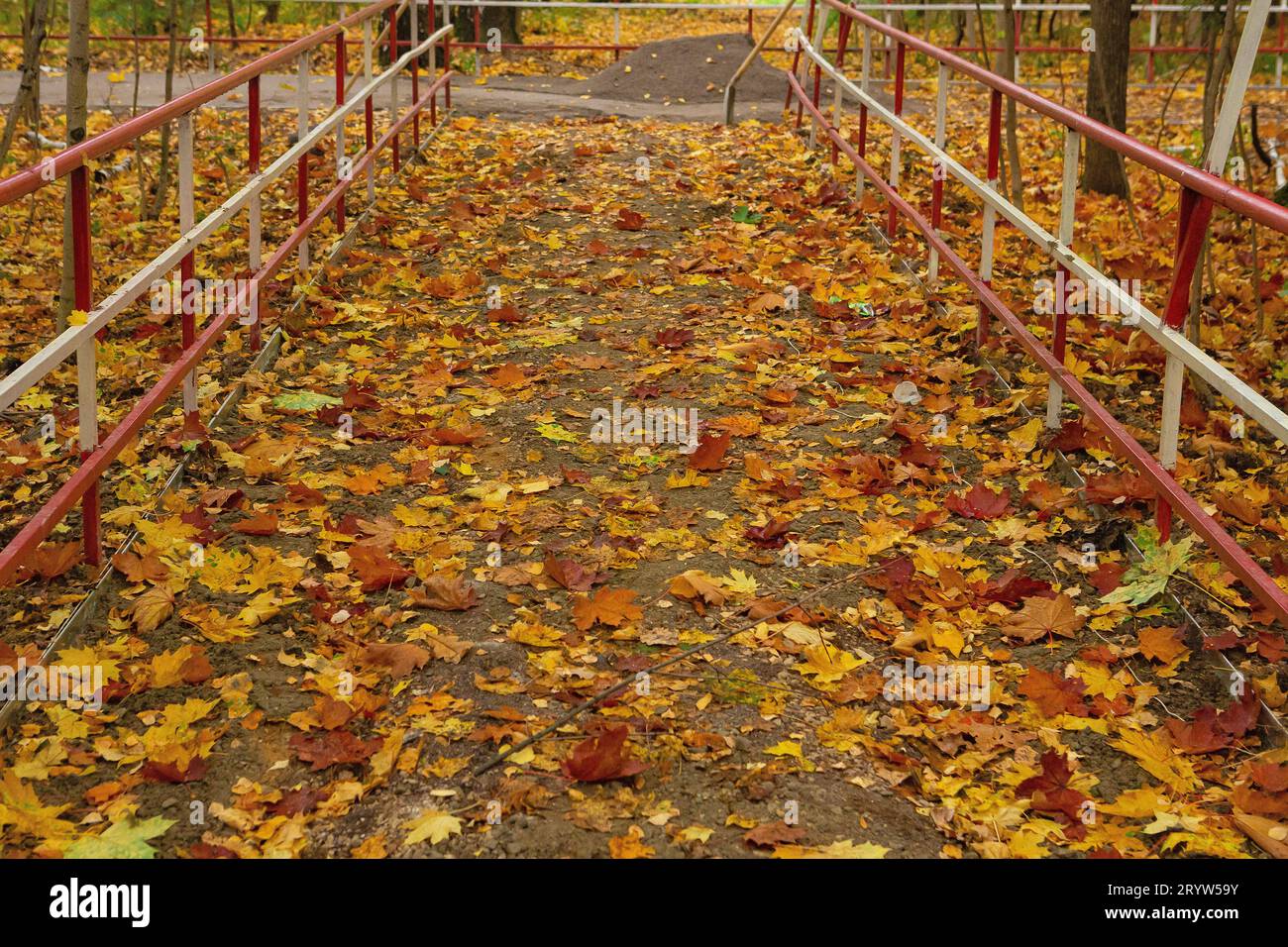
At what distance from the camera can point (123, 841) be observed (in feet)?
10.4

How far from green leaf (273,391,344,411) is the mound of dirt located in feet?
29.6

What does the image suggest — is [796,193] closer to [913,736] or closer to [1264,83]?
[913,736]

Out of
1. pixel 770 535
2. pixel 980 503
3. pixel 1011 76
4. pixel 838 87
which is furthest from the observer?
pixel 838 87

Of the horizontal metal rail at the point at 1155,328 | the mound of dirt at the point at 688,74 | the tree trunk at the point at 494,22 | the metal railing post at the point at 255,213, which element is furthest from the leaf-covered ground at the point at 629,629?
the tree trunk at the point at 494,22

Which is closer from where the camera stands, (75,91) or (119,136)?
(119,136)

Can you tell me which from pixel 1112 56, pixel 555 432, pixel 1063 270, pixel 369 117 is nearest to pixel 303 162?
pixel 369 117

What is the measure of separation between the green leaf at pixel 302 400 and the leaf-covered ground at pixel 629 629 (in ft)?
0.08

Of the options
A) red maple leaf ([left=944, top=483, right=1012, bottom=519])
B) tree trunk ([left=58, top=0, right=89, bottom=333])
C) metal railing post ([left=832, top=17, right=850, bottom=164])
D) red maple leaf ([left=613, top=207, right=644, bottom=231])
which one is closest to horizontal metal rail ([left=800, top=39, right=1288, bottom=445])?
red maple leaf ([left=944, top=483, right=1012, bottom=519])

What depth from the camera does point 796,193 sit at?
984 centimetres

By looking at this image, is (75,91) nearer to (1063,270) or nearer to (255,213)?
(255,213)

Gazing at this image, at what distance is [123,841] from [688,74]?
12874 mm

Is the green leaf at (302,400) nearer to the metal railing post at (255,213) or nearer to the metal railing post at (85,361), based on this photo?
the metal railing post at (255,213)

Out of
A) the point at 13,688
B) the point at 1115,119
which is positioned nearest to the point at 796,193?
the point at 1115,119

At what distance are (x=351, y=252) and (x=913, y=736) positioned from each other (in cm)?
524
